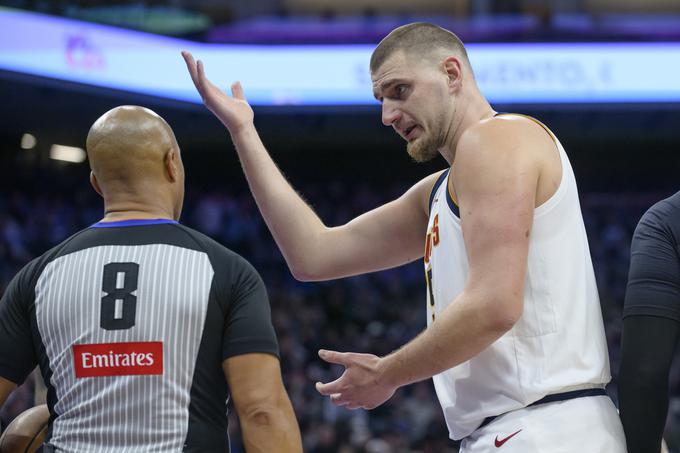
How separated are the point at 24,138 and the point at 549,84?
10.9 m

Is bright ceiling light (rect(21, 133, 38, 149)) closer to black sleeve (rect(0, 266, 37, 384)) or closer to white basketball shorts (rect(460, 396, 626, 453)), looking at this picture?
black sleeve (rect(0, 266, 37, 384))

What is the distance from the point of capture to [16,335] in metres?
2.61

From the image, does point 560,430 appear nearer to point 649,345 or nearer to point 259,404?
point 649,345

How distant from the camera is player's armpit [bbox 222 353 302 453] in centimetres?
249

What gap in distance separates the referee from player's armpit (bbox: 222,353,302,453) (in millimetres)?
974

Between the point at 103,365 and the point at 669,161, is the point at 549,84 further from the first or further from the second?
the point at 103,365

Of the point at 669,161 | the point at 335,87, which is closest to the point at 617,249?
the point at 669,161

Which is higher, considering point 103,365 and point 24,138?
point 103,365

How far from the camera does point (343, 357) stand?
103 inches

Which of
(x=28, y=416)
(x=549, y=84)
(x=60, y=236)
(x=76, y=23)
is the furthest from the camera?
(x=60, y=236)

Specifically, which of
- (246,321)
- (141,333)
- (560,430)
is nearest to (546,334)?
(560,430)

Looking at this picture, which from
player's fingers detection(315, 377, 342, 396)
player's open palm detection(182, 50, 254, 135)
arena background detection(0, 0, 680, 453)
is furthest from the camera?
arena background detection(0, 0, 680, 453)

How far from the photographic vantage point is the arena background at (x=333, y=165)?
14273 mm

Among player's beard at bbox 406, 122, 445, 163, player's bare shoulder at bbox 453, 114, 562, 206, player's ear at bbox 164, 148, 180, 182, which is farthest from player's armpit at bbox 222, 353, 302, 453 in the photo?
player's beard at bbox 406, 122, 445, 163
